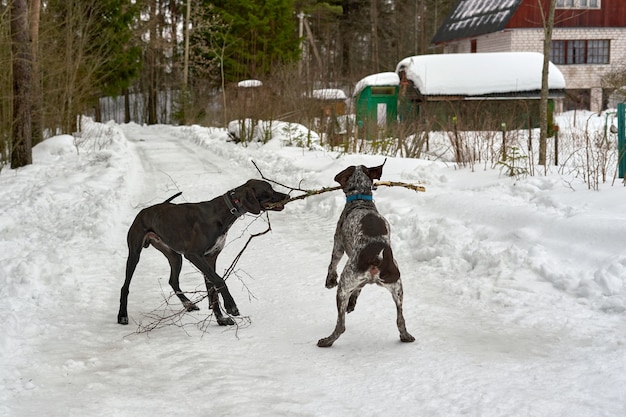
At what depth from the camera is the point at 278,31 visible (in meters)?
48.8

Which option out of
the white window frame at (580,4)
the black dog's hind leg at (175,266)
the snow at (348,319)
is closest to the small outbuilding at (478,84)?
the white window frame at (580,4)

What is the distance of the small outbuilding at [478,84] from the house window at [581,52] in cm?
929

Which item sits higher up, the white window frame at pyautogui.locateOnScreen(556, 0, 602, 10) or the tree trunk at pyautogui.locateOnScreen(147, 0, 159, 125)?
the white window frame at pyautogui.locateOnScreen(556, 0, 602, 10)

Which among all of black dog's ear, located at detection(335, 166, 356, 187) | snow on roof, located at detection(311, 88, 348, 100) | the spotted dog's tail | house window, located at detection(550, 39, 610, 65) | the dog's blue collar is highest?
house window, located at detection(550, 39, 610, 65)

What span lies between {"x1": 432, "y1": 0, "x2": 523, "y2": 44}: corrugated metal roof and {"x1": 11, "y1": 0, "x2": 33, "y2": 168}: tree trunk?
3142 cm

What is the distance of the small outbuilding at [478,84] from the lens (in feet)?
108

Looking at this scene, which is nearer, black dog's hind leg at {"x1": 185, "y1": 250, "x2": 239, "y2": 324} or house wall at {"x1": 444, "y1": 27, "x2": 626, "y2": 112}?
black dog's hind leg at {"x1": 185, "y1": 250, "x2": 239, "y2": 324}

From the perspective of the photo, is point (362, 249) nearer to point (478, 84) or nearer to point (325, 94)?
point (325, 94)

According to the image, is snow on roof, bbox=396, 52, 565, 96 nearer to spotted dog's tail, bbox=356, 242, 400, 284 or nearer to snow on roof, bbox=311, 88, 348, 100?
snow on roof, bbox=311, 88, 348, 100

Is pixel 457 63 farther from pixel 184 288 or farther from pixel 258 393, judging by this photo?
pixel 258 393

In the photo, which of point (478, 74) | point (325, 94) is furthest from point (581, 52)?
point (325, 94)

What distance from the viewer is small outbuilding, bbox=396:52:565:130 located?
108 ft

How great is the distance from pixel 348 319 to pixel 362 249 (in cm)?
121

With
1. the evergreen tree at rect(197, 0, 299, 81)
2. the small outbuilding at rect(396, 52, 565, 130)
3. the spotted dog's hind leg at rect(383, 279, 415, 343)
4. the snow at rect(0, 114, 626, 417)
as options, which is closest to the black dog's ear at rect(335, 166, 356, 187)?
the spotted dog's hind leg at rect(383, 279, 415, 343)
